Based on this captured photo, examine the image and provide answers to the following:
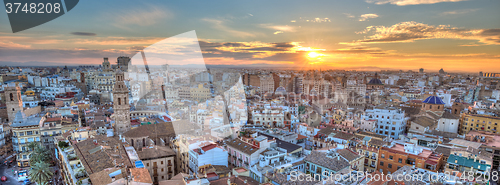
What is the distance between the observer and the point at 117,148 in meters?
19.6

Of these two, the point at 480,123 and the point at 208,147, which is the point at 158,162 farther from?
the point at 480,123

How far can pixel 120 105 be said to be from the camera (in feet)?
87.7

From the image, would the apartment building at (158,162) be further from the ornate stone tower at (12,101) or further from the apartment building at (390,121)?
the apartment building at (390,121)

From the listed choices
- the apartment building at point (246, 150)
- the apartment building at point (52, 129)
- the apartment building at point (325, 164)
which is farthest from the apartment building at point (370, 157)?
the apartment building at point (52, 129)

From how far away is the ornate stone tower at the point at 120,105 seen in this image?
26.3 m

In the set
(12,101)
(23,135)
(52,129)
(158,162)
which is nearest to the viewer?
(158,162)

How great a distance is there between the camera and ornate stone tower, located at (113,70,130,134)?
86.4 feet

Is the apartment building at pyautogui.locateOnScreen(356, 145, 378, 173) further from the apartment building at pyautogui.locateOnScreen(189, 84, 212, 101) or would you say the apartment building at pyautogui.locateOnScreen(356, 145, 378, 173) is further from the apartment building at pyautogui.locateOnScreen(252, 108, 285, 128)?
the apartment building at pyautogui.locateOnScreen(189, 84, 212, 101)

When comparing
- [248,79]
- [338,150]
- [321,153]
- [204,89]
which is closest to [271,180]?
[321,153]

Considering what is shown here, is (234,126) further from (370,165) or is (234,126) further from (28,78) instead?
(28,78)

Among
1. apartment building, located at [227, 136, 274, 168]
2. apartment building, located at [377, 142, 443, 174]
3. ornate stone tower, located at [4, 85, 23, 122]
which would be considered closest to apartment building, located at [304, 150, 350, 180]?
apartment building, located at [227, 136, 274, 168]

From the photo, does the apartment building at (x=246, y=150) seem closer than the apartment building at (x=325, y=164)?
No

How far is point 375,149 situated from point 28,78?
88.7 metres

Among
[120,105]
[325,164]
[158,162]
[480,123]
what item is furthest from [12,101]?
[480,123]
